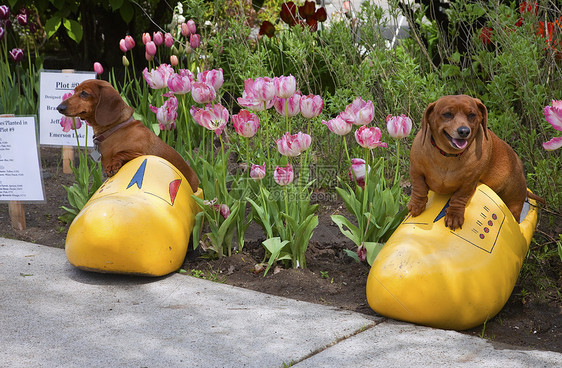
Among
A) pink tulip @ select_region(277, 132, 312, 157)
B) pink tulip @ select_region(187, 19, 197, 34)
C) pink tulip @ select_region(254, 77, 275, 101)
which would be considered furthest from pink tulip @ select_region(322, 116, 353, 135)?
pink tulip @ select_region(187, 19, 197, 34)

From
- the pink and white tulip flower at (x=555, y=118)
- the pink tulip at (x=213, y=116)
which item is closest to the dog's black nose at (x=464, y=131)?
the pink and white tulip flower at (x=555, y=118)

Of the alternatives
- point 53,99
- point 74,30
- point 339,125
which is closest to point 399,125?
point 339,125

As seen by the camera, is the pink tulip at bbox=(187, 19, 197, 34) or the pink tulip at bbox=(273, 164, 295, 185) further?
the pink tulip at bbox=(187, 19, 197, 34)

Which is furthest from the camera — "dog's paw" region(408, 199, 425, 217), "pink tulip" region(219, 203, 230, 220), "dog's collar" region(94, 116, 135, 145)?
"dog's collar" region(94, 116, 135, 145)

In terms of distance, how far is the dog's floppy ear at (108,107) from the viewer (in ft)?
13.0

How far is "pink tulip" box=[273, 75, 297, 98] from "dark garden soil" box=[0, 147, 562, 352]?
94cm

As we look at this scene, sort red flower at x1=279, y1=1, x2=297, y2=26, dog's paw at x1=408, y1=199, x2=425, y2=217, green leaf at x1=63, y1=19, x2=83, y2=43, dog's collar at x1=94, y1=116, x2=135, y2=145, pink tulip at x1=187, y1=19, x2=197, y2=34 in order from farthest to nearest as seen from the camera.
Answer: green leaf at x1=63, y1=19, x2=83, y2=43, red flower at x1=279, y1=1, x2=297, y2=26, pink tulip at x1=187, y1=19, x2=197, y2=34, dog's collar at x1=94, y1=116, x2=135, y2=145, dog's paw at x1=408, y1=199, x2=425, y2=217

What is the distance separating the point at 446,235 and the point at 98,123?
2.03 metres

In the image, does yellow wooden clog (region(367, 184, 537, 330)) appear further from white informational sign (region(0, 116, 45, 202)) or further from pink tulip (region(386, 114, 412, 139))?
white informational sign (region(0, 116, 45, 202))

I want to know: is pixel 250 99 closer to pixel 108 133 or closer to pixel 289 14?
pixel 108 133

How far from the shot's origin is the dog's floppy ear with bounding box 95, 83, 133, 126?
3967 millimetres

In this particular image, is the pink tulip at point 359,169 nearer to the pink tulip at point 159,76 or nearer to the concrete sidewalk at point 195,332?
the concrete sidewalk at point 195,332

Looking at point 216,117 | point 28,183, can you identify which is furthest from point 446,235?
point 28,183

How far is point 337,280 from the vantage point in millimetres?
3758
